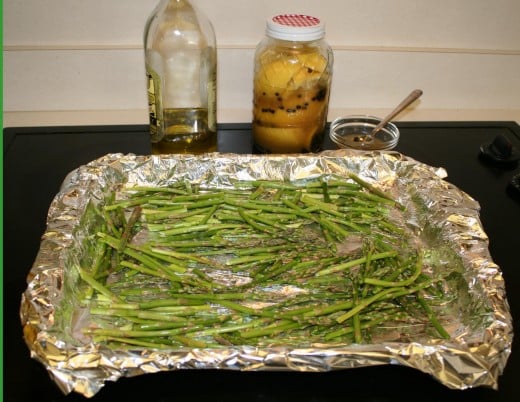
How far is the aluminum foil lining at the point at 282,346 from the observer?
1.03 meters

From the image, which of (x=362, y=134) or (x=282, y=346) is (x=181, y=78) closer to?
(x=362, y=134)

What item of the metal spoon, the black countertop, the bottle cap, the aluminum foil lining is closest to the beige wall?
the black countertop

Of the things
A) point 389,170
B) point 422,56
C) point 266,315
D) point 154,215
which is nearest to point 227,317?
point 266,315

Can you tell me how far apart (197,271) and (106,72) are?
99cm

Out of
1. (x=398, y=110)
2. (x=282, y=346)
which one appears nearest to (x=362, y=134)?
(x=398, y=110)

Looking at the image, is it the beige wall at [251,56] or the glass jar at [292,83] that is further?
the beige wall at [251,56]

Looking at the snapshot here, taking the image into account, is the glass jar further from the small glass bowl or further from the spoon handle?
the spoon handle

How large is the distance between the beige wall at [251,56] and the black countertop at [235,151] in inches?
4.9

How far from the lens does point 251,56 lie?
1955mm

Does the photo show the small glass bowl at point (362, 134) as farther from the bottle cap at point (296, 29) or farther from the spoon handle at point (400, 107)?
the bottle cap at point (296, 29)

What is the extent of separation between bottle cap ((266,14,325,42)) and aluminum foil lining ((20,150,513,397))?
36 centimetres

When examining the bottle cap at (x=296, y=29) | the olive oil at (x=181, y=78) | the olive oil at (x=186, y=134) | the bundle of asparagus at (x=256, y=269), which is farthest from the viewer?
the olive oil at (x=186, y=134)

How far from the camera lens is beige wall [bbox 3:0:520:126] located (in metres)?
1.87

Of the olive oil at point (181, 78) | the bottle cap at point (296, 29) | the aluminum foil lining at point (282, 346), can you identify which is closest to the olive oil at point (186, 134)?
the olive oil at point (181, 78)
